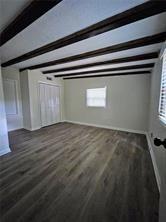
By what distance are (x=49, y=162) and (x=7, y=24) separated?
251 cm

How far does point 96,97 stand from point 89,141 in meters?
2.28

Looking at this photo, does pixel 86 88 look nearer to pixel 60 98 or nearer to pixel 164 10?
pixel 60 98

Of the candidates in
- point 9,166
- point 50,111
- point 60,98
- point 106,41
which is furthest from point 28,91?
point 106,41

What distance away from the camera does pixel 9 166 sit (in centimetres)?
223

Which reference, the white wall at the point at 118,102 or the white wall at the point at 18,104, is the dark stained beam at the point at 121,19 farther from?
the white wall at the point at 18,104

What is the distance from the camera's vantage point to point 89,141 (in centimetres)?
350

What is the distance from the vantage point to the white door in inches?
196

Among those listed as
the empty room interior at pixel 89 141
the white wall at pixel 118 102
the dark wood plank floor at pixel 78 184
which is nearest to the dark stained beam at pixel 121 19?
the empty room interior at pixel 89 141

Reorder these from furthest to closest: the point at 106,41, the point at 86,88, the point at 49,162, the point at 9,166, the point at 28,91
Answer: the point at 86,88 → the point at 28,91 → the point at 49,162 → the point at 9,166 → the point at 106,41

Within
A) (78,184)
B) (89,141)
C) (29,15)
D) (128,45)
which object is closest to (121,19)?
(128,45)

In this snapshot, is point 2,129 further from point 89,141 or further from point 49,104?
point 49,104

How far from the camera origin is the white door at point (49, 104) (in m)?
4.98

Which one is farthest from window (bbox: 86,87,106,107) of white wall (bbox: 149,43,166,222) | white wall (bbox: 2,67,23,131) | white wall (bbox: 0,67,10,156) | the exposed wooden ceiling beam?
the exposed wooden ceiling beam

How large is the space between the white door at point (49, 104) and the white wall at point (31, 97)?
0.82 ft
